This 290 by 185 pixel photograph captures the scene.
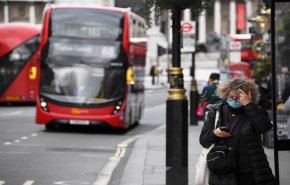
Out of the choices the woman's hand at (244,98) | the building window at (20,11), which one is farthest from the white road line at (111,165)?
the building window at (20,11)

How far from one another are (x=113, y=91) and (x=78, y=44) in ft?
5.39

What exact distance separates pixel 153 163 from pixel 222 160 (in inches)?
336

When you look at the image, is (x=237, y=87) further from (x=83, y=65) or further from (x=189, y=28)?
(x=189, y=28)

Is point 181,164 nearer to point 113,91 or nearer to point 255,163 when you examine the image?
point 255,163

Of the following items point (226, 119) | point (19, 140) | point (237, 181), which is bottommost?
point (19, 140)

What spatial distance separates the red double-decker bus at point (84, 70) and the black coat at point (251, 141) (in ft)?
56.6

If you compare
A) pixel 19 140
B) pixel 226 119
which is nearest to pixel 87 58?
pixel 19 140

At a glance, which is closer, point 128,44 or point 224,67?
point 128,44

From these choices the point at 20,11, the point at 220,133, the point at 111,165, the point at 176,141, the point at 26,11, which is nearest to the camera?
the point at 220,133

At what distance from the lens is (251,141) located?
8.50 meters

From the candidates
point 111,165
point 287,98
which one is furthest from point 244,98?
point 111,165

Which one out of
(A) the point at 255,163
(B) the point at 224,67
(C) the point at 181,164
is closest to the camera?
(A) the point at 255,163

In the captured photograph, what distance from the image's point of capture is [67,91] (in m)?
25.9

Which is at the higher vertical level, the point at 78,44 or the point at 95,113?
the point at 78,44
